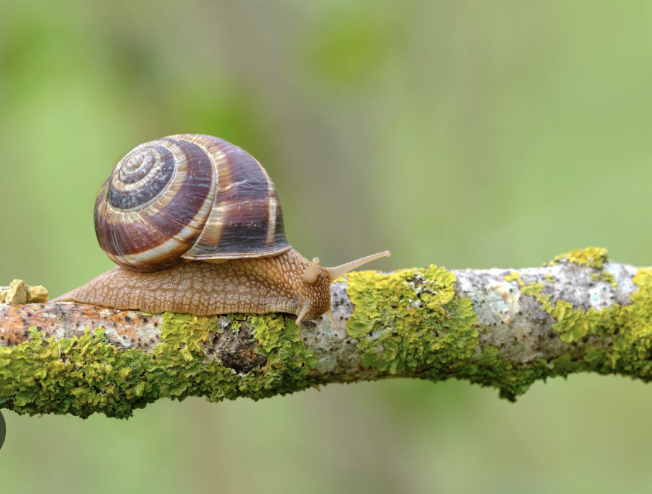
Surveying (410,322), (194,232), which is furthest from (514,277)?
(194,232)

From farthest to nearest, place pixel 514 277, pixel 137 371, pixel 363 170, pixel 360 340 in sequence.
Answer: pixel 363 170 < pixel 514 277 < pixel 360 340 < pixel 137 371

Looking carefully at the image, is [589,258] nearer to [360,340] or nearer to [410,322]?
[410,322]

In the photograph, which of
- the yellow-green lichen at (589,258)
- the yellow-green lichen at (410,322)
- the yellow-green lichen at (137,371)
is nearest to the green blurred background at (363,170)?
the yellow-green lichen at (589,258)

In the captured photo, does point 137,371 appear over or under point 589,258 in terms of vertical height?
under

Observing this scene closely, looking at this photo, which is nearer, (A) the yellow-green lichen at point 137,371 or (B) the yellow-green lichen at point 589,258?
(A) the yellow-green lichen at point 137,371

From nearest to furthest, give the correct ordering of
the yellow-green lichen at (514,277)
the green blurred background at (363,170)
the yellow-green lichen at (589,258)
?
1. the yellow-green lichen at (514,277)
2. the yellow-green lichen at (589,258)
3. the green blurred background at (363,170)

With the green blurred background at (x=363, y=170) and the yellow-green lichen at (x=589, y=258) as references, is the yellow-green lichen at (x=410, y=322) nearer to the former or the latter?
the yellow-green lichen at (x=589, y=258)
